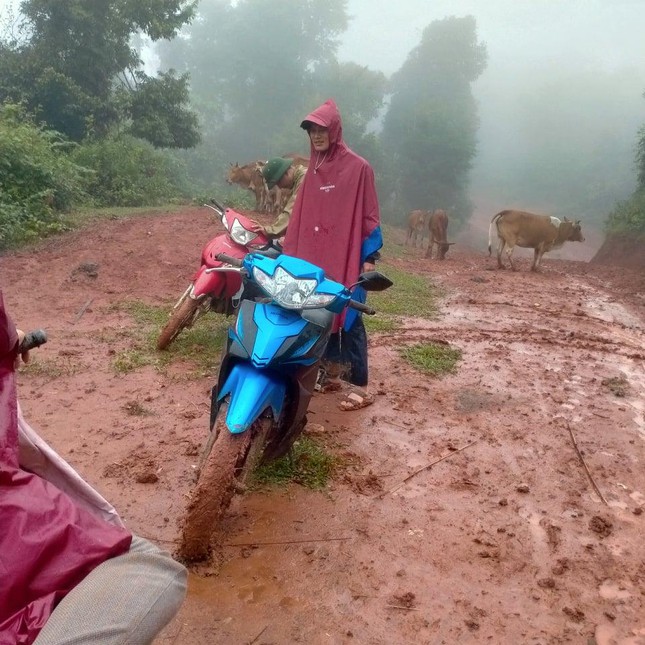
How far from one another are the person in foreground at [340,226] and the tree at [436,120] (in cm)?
2932

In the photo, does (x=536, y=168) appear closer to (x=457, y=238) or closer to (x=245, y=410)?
(x=457, y=238)

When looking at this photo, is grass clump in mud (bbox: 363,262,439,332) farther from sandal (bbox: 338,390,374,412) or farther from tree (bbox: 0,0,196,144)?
tree (bbox: 0,0,196,144)

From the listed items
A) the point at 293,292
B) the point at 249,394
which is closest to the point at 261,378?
the point at 249,394

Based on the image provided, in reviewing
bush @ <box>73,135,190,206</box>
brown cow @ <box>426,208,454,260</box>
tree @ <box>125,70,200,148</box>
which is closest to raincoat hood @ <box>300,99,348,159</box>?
bush @ <box>73,135,190,206</box>

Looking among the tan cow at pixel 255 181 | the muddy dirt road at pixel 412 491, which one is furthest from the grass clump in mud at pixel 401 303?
the tan cow at pixel 255 181

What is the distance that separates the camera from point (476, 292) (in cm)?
980

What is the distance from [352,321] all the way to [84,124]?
14.5 metres

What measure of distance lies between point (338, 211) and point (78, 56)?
1491 centimetres

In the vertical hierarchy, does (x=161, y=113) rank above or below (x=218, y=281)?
above

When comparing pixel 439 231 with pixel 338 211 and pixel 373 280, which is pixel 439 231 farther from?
pixel 373 280

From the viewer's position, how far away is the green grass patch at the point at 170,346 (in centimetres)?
486

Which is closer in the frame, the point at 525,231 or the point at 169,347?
the point at 169,347

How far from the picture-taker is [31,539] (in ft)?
4.06

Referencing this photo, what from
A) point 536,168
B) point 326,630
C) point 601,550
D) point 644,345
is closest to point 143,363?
point 326,630
